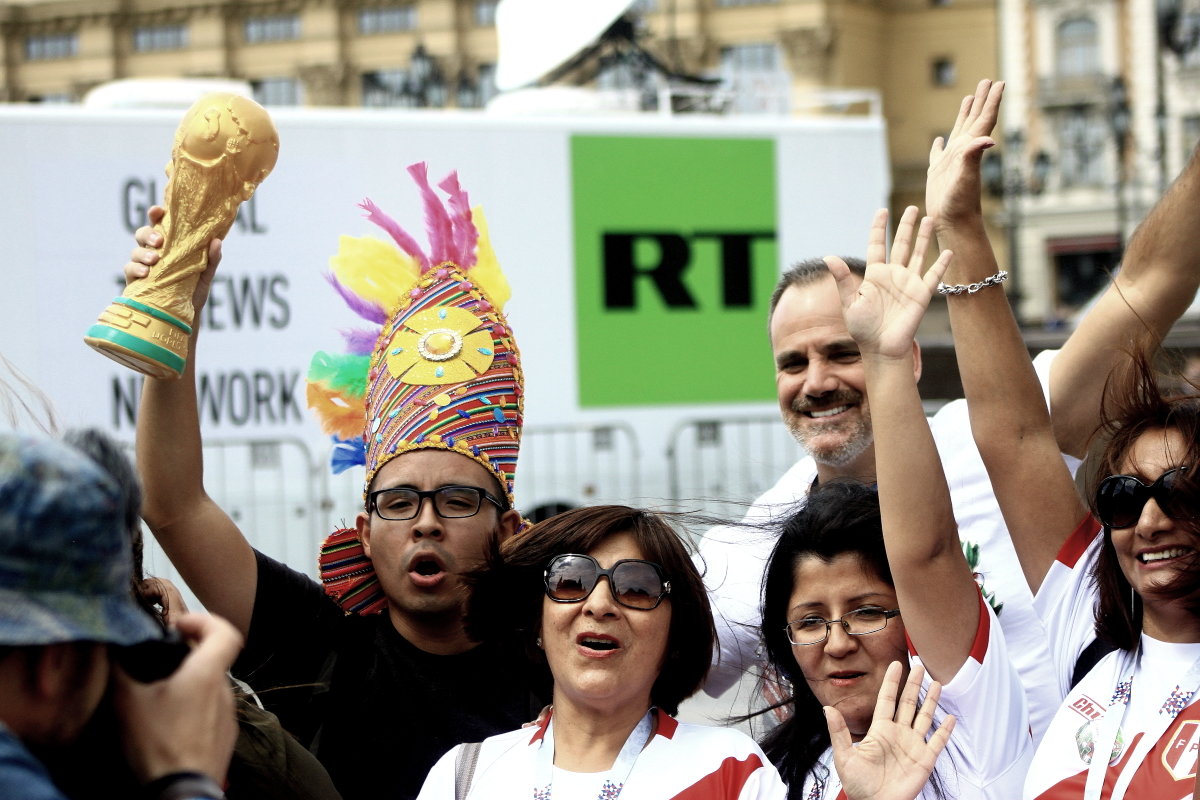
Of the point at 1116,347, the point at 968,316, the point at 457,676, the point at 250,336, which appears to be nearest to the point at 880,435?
the point at 968,316

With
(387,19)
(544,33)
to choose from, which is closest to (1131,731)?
(544,33)

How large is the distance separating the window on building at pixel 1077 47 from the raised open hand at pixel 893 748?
4748cm

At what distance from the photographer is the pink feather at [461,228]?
3.55m

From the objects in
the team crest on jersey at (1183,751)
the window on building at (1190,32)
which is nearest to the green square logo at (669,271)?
the team crest on jersey at (1183,751)

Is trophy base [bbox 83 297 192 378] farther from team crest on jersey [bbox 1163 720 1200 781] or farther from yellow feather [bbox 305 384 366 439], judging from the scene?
team crest on jersey [bbox 1163 720 1200 781]

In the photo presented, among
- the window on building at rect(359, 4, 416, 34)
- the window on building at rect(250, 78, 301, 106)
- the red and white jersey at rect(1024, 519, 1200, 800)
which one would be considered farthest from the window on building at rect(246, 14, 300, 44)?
the red and white jersey at rect(1024, 519, 1200, 800)

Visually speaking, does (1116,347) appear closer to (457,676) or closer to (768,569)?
(768,569)

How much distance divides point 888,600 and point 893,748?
351 mm

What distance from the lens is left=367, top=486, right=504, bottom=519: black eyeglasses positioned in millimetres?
3041

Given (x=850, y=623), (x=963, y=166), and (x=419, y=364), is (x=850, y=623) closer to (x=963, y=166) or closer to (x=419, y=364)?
(x=963, y=166)

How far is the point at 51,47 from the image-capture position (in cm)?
4669

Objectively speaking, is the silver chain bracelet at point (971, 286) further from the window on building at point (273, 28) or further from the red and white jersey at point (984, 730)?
the window on building at point (273, 28)

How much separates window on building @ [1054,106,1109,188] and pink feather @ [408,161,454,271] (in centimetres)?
4324

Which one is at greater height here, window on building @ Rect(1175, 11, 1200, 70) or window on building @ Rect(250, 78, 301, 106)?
window on building @ Rect(250, 78, 301, 106)
